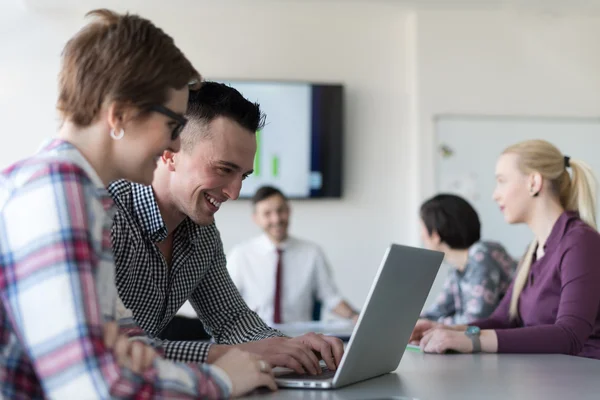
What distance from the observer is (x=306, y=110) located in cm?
538

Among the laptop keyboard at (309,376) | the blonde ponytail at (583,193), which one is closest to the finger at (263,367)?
the laptop keyboard at (309,376)

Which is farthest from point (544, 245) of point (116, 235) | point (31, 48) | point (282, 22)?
point (31, 48)

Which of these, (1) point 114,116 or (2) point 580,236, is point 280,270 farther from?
(1) point 114,116

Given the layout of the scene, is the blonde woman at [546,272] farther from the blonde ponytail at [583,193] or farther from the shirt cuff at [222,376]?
the shirt cuff at [222,376]

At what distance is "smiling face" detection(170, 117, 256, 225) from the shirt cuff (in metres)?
0.79

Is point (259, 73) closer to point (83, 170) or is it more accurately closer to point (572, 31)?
point (572, 31)

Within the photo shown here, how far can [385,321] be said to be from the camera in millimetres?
1451

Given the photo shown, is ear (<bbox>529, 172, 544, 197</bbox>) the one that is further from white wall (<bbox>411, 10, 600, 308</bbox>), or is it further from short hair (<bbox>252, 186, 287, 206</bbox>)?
white wall (<bbox>411, 10, 600, 308</bbox>)

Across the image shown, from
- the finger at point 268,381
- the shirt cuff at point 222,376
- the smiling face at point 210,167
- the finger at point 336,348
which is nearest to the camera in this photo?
the shirt cuff at point 222,376

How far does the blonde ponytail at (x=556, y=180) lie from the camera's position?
2.54 m

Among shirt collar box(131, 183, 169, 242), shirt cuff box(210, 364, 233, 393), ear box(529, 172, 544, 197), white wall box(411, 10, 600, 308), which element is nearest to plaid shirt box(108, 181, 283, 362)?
shirt collar box(131, 183, 169, 242)

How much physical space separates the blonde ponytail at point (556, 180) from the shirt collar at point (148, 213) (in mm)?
1317

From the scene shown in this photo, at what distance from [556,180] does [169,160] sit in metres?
1.39

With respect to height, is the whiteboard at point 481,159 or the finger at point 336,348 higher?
the whiteboard at point 481,159
